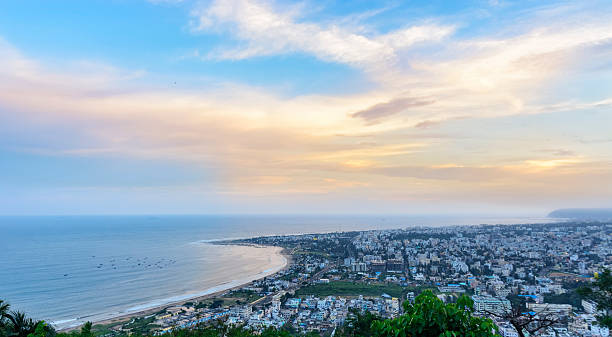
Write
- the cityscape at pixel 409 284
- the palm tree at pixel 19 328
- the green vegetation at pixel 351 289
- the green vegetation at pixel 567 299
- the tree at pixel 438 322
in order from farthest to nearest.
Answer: the green vegetation at pixel 351 289 → the green vegetation at pixel 567 299 → the cityscape at pixel 409 284 → the palm tree at pixel 19 328 → the tree at pixel 438 322

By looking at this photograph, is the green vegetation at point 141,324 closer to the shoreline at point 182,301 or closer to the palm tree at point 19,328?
the shoreline at point 182,301

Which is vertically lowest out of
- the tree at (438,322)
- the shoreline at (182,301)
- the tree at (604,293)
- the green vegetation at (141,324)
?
the shoreline at (182,301)

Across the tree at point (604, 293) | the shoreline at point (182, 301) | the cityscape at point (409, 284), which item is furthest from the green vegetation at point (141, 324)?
the tree at point (604, 293)

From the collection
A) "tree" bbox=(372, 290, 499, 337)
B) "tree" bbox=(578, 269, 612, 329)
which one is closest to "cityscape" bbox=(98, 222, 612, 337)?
"tree" bbox=(578, 269, 612, 329)

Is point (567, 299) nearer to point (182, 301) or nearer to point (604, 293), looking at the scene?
point (604, 293)

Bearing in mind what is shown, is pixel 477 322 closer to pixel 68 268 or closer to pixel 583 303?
pixel 583 303

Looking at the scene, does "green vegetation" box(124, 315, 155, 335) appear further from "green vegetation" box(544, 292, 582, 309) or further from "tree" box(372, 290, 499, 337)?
"green vegetation" box(544, 292, 582, 309)
